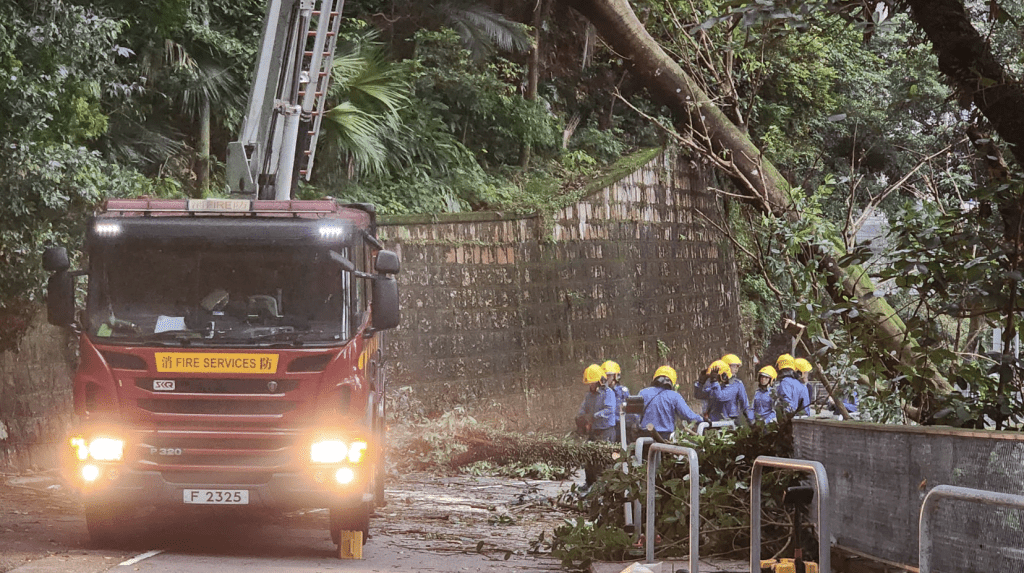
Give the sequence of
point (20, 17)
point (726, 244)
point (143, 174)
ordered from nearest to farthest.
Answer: point (20, 17) → point (143, 174) → point (726, 244)

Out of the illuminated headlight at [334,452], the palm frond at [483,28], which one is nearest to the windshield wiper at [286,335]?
the illuminated headlight at [334,452]

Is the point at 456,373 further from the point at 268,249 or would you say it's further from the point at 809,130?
the point at 809,130

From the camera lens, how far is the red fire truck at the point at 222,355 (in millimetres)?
10406

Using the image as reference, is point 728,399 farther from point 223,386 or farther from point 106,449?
point 106,449

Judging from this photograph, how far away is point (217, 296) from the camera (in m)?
10.6

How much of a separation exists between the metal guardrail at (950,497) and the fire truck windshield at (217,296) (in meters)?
6.27

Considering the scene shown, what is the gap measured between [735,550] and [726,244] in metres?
23.7

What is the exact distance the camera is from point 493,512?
48.6ft

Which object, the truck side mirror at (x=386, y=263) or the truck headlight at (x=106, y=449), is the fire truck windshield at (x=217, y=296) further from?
the truck headlight at (x=106, y=449)

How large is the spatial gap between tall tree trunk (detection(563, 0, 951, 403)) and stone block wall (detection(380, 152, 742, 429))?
344cm

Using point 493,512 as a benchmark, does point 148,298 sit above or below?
above

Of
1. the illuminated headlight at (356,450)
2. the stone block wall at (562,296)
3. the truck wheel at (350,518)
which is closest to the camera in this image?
the illuminated headlight at (356,450)

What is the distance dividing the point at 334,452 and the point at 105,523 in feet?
6.76

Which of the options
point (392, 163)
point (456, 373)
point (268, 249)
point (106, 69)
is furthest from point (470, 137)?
point (268, 249)
